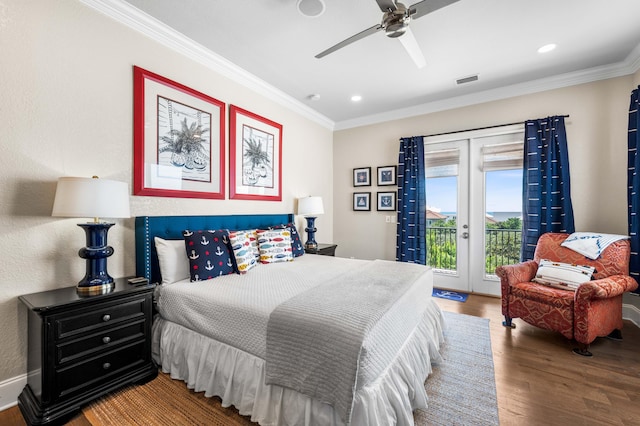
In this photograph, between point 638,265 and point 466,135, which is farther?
point 466,135

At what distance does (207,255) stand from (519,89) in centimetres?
432

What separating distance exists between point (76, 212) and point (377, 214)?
3.94 meters

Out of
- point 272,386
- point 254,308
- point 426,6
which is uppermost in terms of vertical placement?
point 426,6

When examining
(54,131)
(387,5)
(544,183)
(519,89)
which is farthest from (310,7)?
(544,183)

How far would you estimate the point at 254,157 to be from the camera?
3.40 metres

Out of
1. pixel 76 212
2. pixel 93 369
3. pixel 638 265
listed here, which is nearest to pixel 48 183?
pixel 76 212

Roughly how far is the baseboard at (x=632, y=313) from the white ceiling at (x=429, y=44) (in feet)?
8.64

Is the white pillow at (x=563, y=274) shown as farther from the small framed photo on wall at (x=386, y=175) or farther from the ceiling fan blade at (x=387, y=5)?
the ceiling fan blade at (x=387, y=5)

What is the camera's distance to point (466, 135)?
152 inches

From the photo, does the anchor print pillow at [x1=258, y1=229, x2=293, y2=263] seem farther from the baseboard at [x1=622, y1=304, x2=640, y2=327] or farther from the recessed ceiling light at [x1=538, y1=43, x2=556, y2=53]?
the baseboard at [x1=622, y1=304, x2=640, y2=327]

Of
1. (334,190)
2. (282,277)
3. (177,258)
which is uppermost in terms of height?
(334,190)

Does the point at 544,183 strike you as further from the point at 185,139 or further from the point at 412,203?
the point at 185,139

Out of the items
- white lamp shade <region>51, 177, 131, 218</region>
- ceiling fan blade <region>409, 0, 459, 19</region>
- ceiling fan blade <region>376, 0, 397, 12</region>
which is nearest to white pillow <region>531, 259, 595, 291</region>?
ceiling fan blade <region>409, 0, 459, 19</region>

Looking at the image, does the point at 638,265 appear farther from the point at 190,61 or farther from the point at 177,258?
the point at 190,61
